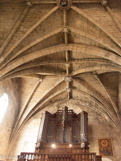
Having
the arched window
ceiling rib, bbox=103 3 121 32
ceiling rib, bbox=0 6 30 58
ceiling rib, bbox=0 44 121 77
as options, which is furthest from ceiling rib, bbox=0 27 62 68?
the arched window

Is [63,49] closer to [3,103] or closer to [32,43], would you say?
[32,43]

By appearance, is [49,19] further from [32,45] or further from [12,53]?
[12,53]

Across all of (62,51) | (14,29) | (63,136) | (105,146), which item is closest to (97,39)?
(62,51)

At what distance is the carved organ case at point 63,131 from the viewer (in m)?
12.1

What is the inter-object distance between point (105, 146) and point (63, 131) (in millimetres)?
3613

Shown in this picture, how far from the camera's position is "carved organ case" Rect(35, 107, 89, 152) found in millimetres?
12077

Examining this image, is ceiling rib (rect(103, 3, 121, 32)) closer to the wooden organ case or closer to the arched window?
the wooden organ case

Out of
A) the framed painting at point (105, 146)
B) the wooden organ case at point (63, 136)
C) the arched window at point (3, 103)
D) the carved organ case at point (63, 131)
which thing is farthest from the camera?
the framed painting at point (105, 146)

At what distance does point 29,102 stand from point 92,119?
6.23 metres

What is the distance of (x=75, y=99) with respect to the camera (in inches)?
669

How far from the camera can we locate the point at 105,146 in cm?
1295

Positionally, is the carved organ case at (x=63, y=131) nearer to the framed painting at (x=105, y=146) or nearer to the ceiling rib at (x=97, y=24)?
the framed painting at (x=105, y=146)

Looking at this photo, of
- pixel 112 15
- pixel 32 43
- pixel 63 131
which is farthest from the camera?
pixel 63 131

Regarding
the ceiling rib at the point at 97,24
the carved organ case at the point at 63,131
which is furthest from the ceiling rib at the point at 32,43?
the carved organ case at the point at 63,131
